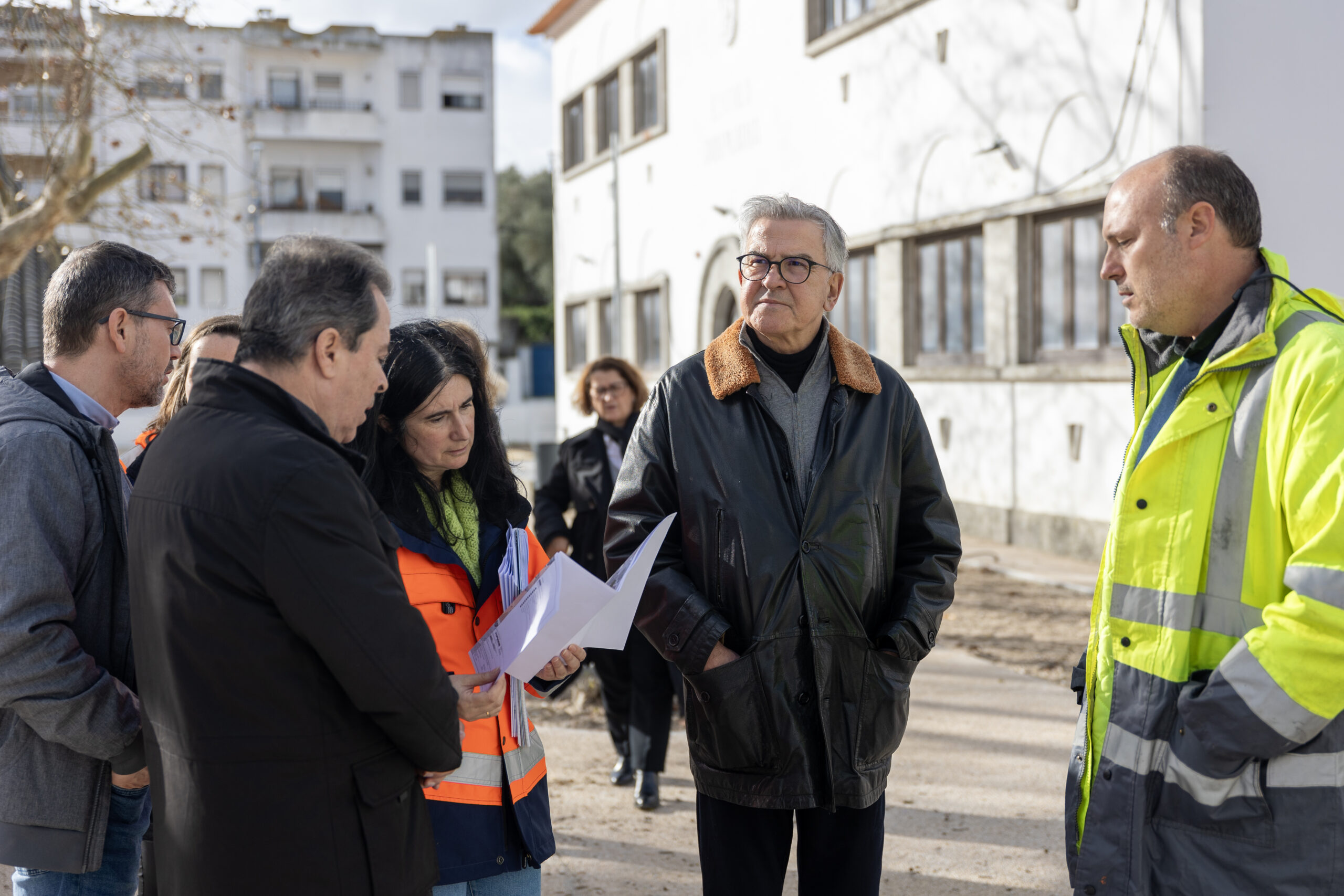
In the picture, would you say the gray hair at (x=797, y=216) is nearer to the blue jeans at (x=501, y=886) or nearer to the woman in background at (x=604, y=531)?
the blue jeans at (x=501, y=886)

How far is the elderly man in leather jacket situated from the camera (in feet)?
9.41

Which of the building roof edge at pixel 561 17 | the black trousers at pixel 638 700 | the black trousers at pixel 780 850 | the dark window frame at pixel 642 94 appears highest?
the building roof edge at pixel 561 17

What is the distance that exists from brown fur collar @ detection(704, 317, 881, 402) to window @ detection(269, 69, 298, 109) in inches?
1799

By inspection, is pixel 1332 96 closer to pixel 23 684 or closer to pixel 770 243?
pixel 770 243

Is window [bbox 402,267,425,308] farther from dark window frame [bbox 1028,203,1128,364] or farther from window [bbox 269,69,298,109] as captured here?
dark window frame [bbox 1028,203,1128,364]

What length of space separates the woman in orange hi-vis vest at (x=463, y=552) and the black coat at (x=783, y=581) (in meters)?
0.36

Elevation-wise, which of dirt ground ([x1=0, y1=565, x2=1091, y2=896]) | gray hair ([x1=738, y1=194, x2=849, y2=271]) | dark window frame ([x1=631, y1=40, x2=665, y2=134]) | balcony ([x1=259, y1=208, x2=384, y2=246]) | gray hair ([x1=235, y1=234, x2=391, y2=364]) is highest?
balcony ([x1=259, y1=208, x2=384, y2=246])

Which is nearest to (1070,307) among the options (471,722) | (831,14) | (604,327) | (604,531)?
(831,14)

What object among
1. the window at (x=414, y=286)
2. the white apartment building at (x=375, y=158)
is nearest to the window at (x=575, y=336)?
the white apartment building at (x=375, y=158)

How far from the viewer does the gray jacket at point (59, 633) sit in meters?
2.34

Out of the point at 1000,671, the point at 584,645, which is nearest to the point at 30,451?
the point at 584,645

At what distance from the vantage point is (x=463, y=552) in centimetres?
271

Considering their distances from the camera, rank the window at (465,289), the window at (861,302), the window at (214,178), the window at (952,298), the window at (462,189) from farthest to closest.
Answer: the window at (465,289) → the window at (462,189) → the window at (214,178) → the window at (861,302) → the window at (952,298)

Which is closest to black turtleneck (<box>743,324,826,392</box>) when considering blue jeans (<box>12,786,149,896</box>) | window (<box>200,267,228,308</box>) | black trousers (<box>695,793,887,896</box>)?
black trousers (<box>695,793,887,896</box>)
